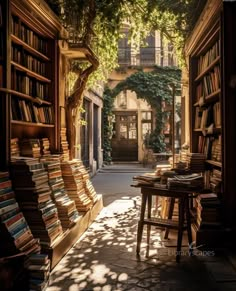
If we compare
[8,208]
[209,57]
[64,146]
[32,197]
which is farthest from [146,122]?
[8,208]

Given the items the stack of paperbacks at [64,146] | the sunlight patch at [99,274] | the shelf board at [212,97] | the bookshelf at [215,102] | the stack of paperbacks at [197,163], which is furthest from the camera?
the stack of paperbacks at [64,146]

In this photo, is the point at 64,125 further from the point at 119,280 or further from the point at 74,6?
the point at 119,280

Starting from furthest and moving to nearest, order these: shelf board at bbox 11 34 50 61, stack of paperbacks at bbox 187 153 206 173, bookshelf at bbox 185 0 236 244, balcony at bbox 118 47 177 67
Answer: balcony at bbox 118 47 177 67 → stack of paperbacks at bbox 187 153 206 173 → shelf board at bbox 11 34 50 61 → bookshelf at bbox 185 0 236 244

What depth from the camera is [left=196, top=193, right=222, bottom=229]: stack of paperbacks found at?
13.1ft

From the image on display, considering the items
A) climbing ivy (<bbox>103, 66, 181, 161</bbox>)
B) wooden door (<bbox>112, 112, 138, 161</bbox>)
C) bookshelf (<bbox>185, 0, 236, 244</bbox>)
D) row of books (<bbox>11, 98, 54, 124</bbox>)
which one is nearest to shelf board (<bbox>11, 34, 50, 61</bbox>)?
row of books (<bbox>11, 98, 54, 124</bbox>)

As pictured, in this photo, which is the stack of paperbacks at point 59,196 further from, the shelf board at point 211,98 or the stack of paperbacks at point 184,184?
the shelf board at point 211,98

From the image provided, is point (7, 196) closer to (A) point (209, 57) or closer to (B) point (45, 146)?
(B) point (45, 146)

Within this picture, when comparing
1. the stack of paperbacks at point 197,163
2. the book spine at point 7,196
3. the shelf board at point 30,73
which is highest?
the shelf board at point 30,73

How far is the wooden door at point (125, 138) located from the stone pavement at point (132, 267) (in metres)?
14.1

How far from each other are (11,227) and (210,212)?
2.05 m

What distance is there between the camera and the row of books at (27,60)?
428cm

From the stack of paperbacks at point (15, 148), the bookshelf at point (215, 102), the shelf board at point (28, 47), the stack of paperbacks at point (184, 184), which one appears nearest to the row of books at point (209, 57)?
the bookshelf at point (215, 102)

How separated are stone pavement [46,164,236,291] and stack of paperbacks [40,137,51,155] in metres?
1.20

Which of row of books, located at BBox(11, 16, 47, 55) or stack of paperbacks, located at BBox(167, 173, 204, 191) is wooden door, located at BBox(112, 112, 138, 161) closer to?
row of books, located at BBox(11, 16, 47, 55)
